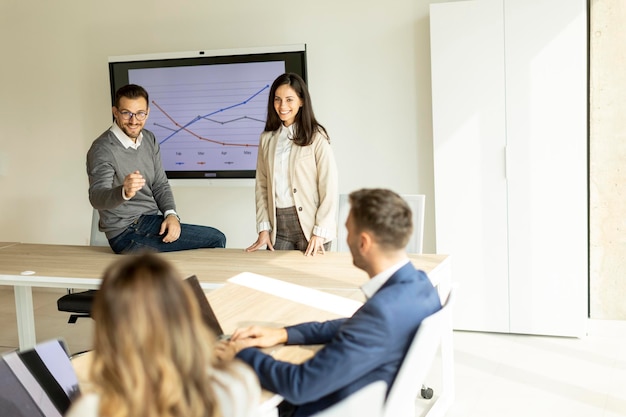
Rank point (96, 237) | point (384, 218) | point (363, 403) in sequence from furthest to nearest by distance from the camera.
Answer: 1. point (96, 237)
2. point (384, 218)
3. point (363, 403)

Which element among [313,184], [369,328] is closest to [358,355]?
[369,328]

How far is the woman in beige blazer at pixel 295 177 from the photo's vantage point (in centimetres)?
376

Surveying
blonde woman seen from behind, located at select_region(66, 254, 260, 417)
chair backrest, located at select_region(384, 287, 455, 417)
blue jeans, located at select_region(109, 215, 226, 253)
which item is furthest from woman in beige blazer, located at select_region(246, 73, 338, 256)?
blonde woman seen from behind, located at select_region(66, 254, 260, 417)

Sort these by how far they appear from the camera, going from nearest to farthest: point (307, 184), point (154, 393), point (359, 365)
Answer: point (154, 393) → point (359, 365) → point (307, 184)

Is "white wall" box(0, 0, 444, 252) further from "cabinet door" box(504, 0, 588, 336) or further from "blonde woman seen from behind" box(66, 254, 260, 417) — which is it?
"blonde woman seen from behind" box(66, 254, 260, 417)

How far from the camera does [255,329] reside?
2.35m

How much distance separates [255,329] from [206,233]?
1.80 metres

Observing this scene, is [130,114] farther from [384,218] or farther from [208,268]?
[384,218]

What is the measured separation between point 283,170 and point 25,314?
1.54 metres

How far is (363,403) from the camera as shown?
168cm

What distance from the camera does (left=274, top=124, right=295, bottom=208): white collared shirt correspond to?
12.6ft

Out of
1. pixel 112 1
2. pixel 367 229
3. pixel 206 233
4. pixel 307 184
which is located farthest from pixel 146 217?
pixel 112 1

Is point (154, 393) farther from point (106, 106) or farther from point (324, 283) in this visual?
point (106, 106)

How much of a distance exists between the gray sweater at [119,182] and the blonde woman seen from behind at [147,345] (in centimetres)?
224
